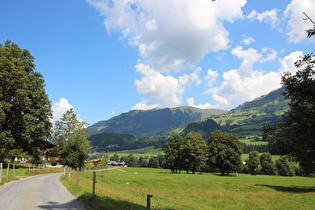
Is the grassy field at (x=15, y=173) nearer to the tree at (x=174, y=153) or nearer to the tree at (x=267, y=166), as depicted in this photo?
the tree at (x=174, y=153)

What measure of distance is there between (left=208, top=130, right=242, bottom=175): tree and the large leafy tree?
68.3m

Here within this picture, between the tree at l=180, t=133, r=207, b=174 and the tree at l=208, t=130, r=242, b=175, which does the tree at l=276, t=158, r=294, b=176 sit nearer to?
the tree at l=208, t=130, r=242, b=175

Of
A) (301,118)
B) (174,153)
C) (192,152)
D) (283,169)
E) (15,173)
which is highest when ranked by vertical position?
(301,118)

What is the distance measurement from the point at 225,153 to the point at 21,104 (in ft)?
191

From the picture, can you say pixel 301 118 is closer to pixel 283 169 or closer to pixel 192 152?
pixel 192 152

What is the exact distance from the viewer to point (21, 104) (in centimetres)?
3972

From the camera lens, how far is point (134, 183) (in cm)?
3834

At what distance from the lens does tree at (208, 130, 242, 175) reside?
236 feet

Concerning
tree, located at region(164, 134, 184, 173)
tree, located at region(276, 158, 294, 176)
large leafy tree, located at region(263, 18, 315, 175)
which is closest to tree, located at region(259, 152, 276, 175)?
tree, located at region(276, 158, 294, 176)

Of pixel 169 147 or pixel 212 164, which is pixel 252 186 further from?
pixel 169 147

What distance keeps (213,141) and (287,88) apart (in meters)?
73.8

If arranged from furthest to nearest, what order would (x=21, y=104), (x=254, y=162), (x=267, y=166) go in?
(x=267, y=166), (x=254, y=162), (x=21, y=104)

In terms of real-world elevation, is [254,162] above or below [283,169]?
above

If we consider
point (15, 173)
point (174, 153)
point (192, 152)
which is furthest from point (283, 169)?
point (15, 173)
